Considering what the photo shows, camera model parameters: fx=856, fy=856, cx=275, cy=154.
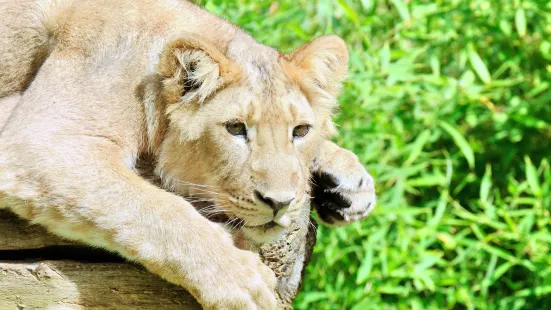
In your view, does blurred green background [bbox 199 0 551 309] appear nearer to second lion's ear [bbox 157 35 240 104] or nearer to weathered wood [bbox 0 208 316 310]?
second lion's ear [bbox 157 35 240 104]

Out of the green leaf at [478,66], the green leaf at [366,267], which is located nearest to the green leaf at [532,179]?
the green leaf at [478,66]

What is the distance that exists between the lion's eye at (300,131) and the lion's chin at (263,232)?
367 millimetres

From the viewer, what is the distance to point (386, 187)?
589 centimetres

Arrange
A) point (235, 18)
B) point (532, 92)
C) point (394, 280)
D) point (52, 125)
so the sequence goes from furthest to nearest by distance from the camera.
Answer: point (532, 92) → point (394, 280) → point (235, 18) → point (52, 125)

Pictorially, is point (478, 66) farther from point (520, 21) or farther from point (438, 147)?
point (438, 147)

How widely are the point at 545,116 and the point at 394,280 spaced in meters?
1.75

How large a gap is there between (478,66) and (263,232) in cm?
337

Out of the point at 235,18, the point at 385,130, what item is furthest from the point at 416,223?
the point at 235,18

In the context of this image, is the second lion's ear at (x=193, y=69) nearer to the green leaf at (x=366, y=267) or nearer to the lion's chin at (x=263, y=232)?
the lion's chin at (x=263, y=232)

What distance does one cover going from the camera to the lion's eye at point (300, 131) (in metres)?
3.19

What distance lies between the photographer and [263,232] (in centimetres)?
305

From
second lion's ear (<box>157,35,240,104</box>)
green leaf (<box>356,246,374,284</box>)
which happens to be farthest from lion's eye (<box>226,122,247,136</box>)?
green leaf (<box>356,246,374,284</box>)

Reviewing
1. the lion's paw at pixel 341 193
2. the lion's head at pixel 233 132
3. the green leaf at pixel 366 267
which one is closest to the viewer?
the lion's head at pixel 233 132

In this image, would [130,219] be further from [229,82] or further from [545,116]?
[545,116]
